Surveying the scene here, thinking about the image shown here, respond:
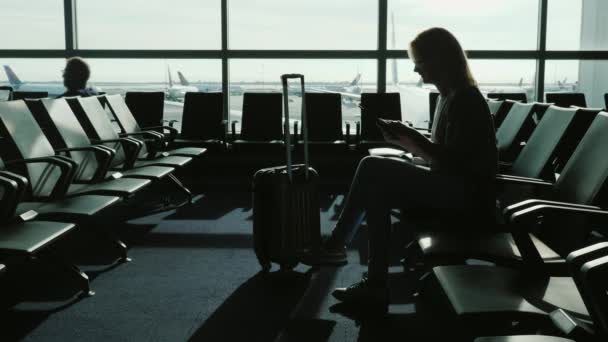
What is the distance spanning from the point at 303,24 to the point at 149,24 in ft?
5.76

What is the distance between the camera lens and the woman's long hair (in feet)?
8.38

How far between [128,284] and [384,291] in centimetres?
134

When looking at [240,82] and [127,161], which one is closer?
[127,161]

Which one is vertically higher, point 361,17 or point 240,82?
point 361,17

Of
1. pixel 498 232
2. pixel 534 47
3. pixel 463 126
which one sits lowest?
pixel 498 232

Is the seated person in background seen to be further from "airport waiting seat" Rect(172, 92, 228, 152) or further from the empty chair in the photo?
"airport waiting seat" Rect(172, 92, 228, 152)

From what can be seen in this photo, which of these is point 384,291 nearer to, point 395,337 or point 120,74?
point 395,337

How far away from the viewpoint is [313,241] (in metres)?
3.11

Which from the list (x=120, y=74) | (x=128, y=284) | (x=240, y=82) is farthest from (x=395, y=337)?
(x=120, y=74)

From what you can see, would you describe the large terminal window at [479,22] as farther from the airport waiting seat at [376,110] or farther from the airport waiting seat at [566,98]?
the airport waiting seat at [376,110]

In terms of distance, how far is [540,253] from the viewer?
202cm

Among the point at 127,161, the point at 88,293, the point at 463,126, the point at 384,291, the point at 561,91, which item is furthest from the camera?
the point at 561,91

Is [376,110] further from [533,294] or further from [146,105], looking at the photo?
[533,294]

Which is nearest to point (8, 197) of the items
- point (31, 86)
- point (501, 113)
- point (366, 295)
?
point (366, 295)
